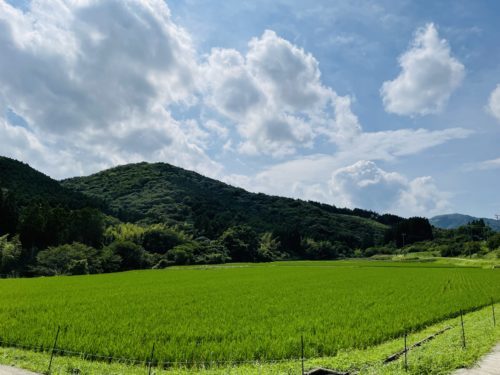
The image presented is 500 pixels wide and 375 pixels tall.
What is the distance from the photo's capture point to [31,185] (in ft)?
320

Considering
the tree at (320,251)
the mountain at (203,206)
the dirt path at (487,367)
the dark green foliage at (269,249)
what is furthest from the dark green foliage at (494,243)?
the dirt path at (487,367)

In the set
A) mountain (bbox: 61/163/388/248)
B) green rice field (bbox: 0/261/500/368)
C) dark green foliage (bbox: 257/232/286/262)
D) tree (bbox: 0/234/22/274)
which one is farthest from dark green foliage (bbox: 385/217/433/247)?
green rice field (bbox: 0/261/500/368)

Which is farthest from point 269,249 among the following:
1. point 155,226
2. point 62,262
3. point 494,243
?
point 62,262

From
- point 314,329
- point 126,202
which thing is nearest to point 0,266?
point 314,329

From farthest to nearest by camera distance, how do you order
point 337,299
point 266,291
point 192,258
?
point 192,258 < point 266,291 < point 337,299

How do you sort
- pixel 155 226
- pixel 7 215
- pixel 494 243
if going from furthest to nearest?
pixel 155 226 → pixel 494 243 → pixel 7 215

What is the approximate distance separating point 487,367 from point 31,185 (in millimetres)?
106775

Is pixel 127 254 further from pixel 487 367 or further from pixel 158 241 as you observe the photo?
pixel 487 367

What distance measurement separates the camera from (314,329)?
1434cm

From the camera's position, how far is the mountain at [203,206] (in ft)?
425

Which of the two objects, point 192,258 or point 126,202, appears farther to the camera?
point 126,202

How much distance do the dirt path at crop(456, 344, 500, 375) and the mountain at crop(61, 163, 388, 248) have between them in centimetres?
10182

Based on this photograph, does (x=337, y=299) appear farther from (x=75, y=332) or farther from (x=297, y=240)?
(x=297, y=240)

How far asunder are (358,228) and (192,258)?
102 meters
